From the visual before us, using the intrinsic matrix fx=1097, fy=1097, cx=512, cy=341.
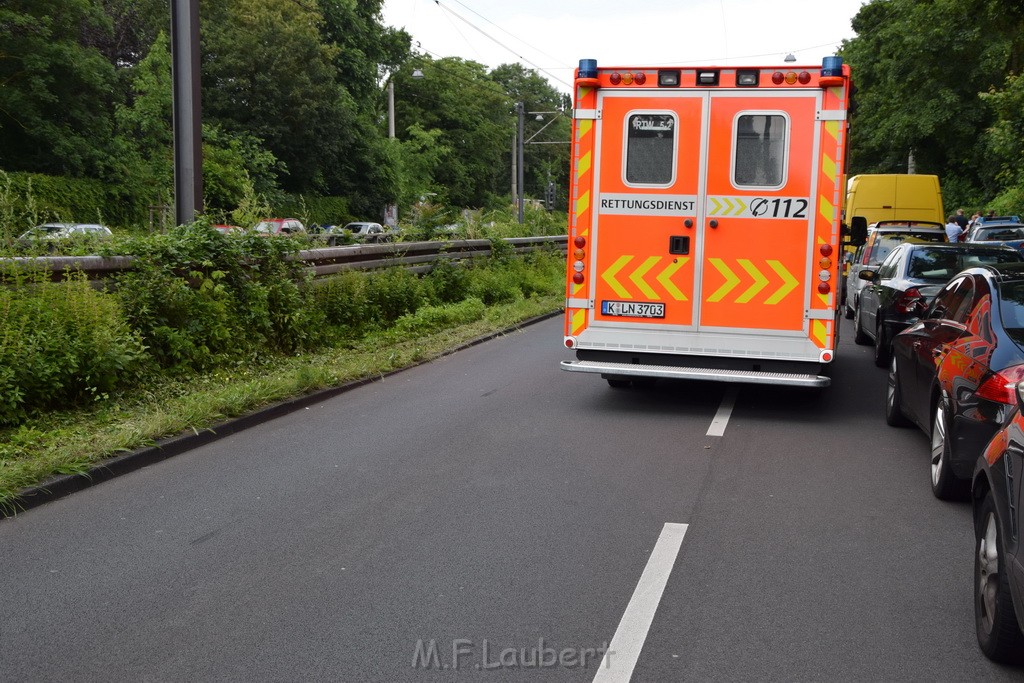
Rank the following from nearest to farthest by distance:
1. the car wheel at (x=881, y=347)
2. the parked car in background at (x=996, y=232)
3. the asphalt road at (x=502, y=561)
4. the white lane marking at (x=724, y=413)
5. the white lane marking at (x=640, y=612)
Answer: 1. the white lane marking at (x=640, y=612)
2. the asphalt road at (x=502, y=561)
3. the white lane marking at (x=724, y=413)
4. the car wheel at (x=881, y=347)
5. the parked car in background at (x=996, y=232)

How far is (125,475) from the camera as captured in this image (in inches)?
293

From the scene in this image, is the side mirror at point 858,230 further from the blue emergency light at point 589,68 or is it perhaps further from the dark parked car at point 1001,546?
the dark parked car at point 1001,546

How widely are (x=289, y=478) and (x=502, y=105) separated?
272ft

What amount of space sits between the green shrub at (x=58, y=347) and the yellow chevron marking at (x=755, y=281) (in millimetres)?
5373

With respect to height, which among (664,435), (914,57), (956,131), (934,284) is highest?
(914,57)

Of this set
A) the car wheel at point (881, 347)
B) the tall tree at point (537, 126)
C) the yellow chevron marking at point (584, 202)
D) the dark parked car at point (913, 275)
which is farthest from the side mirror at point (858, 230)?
the tall tree at point (537, 126)

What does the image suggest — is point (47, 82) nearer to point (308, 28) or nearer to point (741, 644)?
point (308, 28)

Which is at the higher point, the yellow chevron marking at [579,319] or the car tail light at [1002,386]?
the car tail light at [1002,386]

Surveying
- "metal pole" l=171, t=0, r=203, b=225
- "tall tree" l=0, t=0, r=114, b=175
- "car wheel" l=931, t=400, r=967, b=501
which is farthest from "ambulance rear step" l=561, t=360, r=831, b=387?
"tall tree" l=0, t=0, r=114, b=175

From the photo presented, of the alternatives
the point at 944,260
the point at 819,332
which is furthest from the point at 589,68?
the point at 944,260

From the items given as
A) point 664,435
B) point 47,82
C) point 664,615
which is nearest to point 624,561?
point 664,615

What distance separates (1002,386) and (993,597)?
2046mm

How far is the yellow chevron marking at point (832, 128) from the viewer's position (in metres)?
9.56

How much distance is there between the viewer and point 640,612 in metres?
4.86
